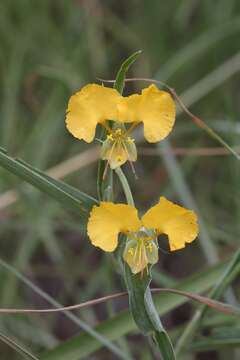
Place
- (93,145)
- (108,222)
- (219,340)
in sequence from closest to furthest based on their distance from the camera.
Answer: (108,222)
(219,340)
(93,145)

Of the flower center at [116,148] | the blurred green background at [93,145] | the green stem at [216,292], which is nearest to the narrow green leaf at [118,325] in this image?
the green stem at [216,292]

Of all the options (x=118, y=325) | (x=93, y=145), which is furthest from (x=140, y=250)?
(x=93, y=145)

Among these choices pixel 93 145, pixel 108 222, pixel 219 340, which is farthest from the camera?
pixel 93 145

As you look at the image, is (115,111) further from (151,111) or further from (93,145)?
(93,145)

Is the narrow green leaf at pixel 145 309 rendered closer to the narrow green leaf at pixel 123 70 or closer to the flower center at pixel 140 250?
the flower center at pixel 140 250

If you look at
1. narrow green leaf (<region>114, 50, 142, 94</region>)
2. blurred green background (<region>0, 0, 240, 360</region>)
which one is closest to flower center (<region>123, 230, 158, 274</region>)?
narrow green leaf (<region>114, 50, 142, 94</region>)

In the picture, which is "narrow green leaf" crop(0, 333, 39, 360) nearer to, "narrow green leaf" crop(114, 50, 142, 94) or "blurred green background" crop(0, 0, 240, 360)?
"narrow green leaf" crop(114, 50, 142, 94)
